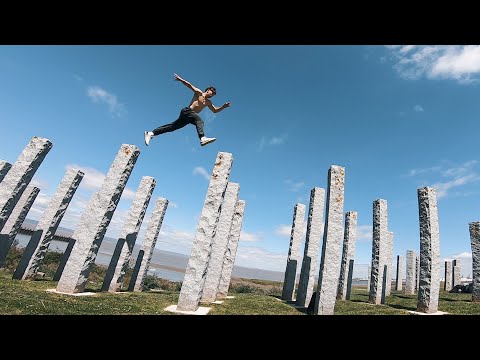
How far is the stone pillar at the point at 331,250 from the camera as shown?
321 inches

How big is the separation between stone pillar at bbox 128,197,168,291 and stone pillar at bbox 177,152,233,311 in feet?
22.1

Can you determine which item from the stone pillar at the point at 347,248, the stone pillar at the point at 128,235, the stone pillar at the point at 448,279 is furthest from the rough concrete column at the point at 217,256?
the stone pillar at the point at 448,279

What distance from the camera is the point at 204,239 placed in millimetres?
7625

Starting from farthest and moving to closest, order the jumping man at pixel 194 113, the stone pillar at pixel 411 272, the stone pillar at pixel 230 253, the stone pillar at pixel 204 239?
the stone pillar at pixel 411 272 → the stone pillar at pixel 230 253 → the jumping man at pixel 194 113 → the stone pillar at pixel 204 239

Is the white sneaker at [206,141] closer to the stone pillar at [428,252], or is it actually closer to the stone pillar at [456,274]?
the stone pillar at [428,252]

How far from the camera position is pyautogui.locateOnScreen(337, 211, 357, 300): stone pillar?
15.2 meters

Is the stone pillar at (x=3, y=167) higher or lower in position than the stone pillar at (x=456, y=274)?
lower

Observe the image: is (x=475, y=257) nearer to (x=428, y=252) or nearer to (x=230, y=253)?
(x=428, y=252)

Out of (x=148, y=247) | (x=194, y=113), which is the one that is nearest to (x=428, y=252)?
(x=194, y=113)

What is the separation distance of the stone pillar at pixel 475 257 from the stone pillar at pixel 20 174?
60.3 ft
